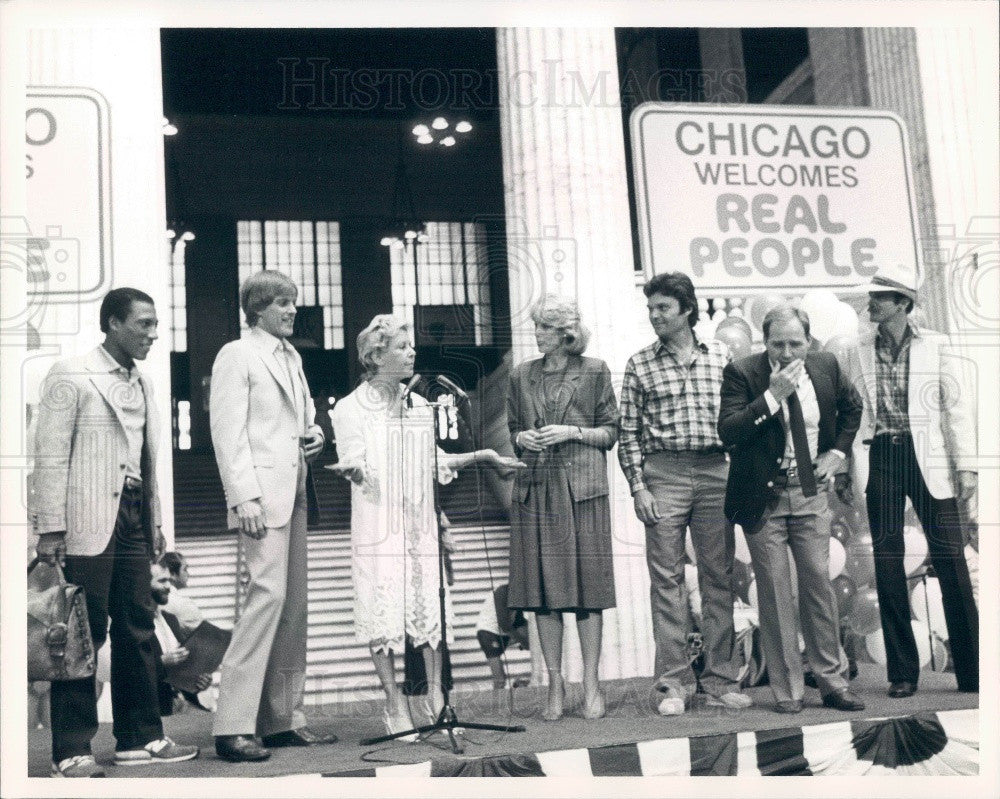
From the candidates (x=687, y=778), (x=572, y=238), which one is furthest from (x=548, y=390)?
(x=687, y=778)

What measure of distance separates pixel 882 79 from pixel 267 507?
2.86m

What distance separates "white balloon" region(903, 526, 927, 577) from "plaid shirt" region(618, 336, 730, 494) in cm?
82

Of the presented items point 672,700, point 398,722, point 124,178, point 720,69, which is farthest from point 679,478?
point 124,178

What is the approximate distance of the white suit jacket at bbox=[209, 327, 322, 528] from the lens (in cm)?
434

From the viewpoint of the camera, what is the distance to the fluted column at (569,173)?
4590 mm

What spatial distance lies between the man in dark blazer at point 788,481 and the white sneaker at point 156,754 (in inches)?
82.9

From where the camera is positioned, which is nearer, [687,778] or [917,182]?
[687,778]

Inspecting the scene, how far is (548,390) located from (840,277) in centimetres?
120

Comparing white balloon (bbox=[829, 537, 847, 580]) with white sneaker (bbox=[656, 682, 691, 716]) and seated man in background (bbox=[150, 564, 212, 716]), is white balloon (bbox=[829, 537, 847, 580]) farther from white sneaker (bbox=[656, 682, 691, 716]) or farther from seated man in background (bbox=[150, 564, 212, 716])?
seated man in background (bbox=[150, 564, 212, 716])

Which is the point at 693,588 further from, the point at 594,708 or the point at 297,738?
the point at 297,738

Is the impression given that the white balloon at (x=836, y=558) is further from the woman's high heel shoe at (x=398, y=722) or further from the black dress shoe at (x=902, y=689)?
the woman's high heel shoe at (x=398, y=722)

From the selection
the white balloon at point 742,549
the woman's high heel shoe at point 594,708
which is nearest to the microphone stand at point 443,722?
the woman's high heel shoe at point 594,708

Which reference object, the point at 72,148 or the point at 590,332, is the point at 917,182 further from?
the point at 72,148

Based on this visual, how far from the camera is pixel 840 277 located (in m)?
4.66
